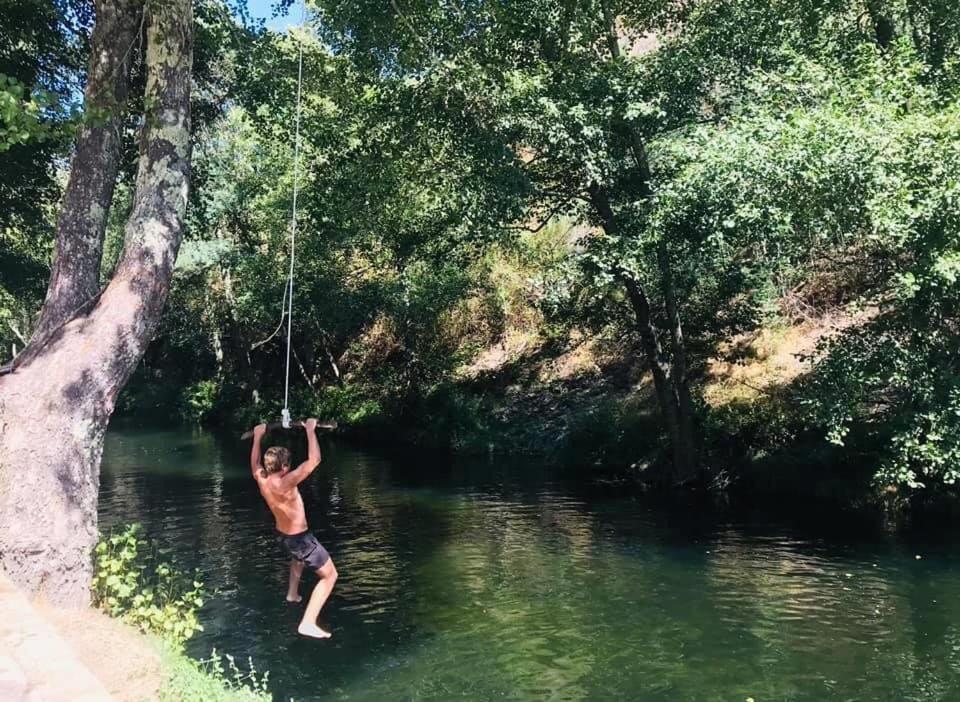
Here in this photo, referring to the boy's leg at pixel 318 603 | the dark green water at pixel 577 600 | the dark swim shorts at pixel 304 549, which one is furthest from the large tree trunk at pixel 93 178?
the dark green water at pixel 577 600

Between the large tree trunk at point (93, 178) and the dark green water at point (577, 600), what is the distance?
4263 mm

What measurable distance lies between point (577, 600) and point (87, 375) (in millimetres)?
6862

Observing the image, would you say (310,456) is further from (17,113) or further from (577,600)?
(577,600)

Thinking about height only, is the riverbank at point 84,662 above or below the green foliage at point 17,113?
below

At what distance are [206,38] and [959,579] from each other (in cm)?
1354

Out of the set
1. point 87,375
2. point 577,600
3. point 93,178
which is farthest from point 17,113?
point 577,600

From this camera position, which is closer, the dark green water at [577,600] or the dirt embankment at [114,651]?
the dirt embankment at [114,651]

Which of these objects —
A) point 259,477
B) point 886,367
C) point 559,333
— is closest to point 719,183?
point 886,367

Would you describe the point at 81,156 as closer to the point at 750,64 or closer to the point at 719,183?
the point at 719,183

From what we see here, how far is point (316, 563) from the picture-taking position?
8000 mm

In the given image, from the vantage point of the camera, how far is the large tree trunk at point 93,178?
26.8 feet

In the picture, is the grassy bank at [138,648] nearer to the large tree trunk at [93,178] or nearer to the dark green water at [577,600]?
the dark green water at [577,600]

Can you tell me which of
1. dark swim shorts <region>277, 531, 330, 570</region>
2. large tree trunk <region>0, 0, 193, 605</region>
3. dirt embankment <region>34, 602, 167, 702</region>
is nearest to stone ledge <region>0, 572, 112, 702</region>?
dirt embankment <region>34, 602, 167, 702</region>

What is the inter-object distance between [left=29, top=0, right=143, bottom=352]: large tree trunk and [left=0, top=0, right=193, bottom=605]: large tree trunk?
167 mm
